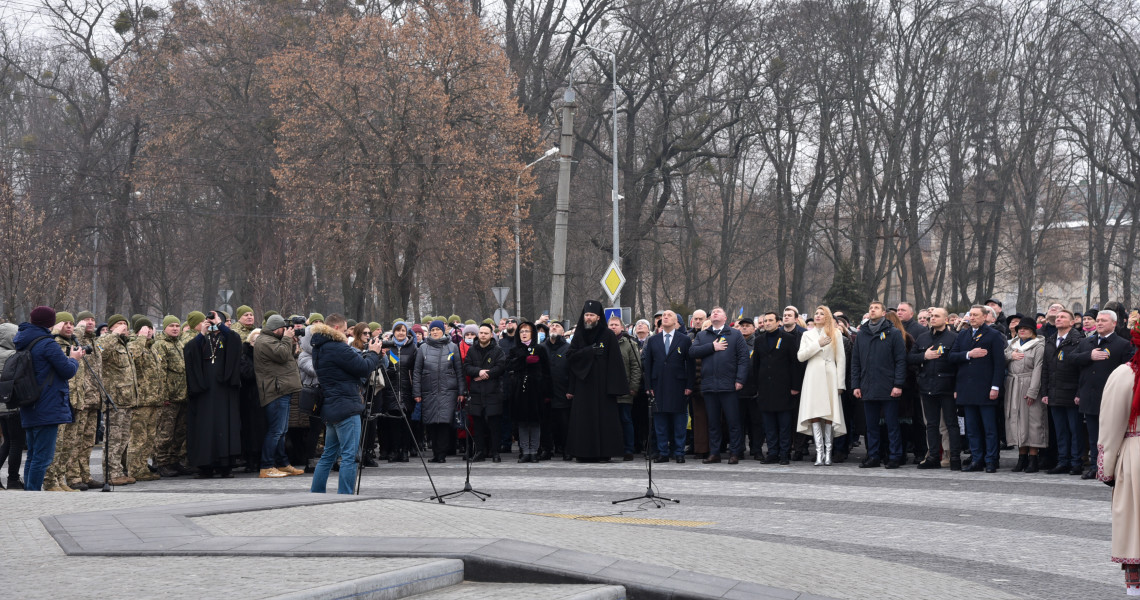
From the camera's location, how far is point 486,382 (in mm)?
17609

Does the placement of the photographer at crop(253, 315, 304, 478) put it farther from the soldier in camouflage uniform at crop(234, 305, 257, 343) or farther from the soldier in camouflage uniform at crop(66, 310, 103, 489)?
the soldier in camouflage uniform at crop(66, 310, 103, 489)

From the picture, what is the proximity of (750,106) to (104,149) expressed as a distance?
75.6 ft

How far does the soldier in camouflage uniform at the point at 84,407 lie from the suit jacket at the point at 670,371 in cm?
747

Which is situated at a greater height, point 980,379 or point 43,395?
point 980,379

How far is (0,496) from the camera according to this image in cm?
1107

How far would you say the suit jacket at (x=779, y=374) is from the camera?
54.3ft

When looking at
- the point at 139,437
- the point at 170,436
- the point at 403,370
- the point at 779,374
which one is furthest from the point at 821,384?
the point at 139,437

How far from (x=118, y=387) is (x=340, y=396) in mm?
4211

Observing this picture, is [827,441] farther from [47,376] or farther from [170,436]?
[47,376]

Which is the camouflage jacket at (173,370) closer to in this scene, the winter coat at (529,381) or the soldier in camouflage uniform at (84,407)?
the soldier in camouflage uniform at (84,407)

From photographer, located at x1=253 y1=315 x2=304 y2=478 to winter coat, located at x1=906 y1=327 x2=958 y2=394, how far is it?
26.6 feet

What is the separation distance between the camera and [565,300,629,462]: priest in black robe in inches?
673

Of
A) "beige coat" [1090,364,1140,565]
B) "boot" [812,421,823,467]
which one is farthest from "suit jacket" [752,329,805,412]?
"beige coat" [1090,364,1140,565]

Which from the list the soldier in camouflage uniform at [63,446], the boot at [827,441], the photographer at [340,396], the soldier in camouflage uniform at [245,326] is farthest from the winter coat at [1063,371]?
the soldier in camouflage uniform at [63,446]
